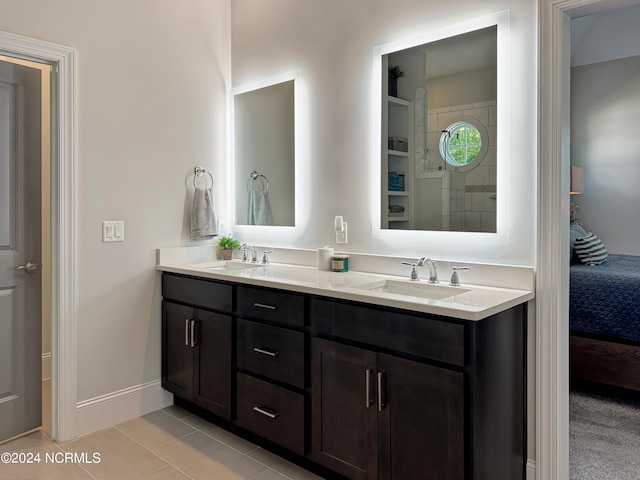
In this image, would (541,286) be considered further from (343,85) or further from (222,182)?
(222,182)

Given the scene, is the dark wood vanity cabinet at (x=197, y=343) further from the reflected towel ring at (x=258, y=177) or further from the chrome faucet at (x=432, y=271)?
the chrome faucet at (x=432, y=271)

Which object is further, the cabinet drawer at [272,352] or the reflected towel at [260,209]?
the reflected towel at [260,209]

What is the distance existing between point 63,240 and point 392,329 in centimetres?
179

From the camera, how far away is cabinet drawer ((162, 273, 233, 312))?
249 centimetres

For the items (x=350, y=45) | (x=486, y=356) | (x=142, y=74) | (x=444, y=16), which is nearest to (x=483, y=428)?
(x=486, y=356)

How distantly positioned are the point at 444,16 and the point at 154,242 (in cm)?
202

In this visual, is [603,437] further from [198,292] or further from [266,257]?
[198,292]

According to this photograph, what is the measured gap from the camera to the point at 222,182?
3270 mm

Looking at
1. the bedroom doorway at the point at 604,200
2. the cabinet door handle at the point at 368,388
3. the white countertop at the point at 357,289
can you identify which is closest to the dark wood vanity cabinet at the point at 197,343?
the white countertop at the point at 357,289

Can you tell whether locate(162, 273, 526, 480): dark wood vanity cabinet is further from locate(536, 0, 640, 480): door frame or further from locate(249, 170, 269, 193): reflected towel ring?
locate(249, 170, 269, 193): reflected towel ring

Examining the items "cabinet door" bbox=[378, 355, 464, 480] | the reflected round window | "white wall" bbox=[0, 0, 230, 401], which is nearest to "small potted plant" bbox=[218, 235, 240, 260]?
"white wall" bbox=[0, 0, 230, 401]

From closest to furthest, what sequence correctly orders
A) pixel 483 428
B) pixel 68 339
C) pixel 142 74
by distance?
pixel 483 428 < pixel 68 339 < pixel 142 74

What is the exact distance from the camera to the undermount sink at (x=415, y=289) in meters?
2.11

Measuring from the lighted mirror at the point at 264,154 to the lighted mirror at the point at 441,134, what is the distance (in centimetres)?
70
